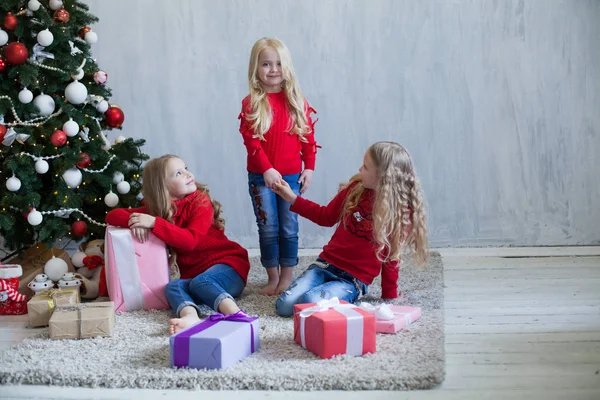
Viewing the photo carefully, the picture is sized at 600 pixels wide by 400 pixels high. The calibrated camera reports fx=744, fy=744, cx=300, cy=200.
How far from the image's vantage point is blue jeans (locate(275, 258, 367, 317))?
2.54 m

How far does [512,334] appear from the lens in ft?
7.60

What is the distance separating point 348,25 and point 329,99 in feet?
1.21

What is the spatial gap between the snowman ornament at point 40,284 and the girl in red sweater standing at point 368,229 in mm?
923

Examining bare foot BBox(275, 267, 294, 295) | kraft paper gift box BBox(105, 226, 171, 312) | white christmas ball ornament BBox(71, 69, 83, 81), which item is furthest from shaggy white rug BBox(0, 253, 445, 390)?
white christmas ball ornament BBox(71, 69, 83, 81)

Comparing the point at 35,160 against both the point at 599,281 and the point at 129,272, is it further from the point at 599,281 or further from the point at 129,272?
the point at 599,281

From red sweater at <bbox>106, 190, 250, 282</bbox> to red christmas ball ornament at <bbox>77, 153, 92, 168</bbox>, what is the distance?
0.35 m

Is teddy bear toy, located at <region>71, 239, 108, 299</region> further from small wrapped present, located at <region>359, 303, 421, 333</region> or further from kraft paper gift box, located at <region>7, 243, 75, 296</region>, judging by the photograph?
small wrapped present, located at <region>359, 303, 421, 333</region>

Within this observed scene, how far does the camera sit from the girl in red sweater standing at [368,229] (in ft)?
8.39

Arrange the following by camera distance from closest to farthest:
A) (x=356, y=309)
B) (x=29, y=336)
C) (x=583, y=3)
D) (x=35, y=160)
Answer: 1. (x=356, y=309)
2. (x=29, y=336)
3. (x=35, y=160)
4. (x=583, y=3)

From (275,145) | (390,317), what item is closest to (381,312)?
(390,317)

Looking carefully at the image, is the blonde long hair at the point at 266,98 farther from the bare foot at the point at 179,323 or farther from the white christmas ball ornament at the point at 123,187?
the bare foot at the point at 179,323

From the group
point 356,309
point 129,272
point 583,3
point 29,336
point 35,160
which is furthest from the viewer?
point 583,3

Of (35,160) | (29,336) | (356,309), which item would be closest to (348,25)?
(35,160)

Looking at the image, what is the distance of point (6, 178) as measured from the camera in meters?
3.01
